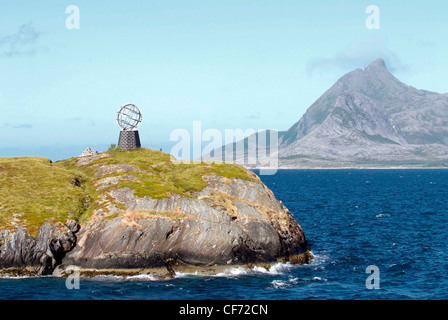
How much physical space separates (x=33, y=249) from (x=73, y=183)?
1741 centimetres

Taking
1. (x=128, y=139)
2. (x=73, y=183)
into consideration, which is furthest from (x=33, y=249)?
(x=128, y=139)

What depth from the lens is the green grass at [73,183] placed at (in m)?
62.7

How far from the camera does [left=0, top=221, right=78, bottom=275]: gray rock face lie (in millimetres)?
56344

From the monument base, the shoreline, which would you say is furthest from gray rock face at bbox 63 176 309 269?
the monument base

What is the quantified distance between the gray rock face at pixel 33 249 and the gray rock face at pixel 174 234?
1.61 metres

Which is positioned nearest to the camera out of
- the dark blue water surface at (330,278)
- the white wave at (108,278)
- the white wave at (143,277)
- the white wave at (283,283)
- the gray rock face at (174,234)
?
the dark blue water surface at (330,278)

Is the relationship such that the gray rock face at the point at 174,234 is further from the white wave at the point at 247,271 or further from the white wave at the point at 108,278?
the white wave at the point at 108,278

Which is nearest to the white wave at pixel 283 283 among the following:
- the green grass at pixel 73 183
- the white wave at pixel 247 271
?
the white wave at pixel 247 271

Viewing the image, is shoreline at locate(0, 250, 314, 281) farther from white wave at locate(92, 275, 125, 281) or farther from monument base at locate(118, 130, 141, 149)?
monument base at locate(118, 130, 141, 149)

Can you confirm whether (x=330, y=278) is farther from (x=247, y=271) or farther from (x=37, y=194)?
(x=37, y=194)

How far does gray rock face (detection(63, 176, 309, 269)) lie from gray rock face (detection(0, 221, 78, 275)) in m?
1.61

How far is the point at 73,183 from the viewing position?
73.0 meters
